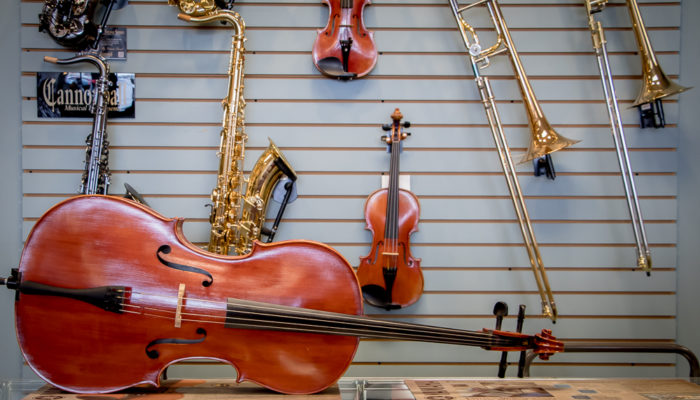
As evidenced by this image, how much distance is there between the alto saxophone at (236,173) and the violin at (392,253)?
0.48 m

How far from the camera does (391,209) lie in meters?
2.14

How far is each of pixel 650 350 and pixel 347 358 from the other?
1.44 meters

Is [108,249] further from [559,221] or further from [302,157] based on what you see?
[559,221]

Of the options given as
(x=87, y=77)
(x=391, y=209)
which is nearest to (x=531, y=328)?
(x=391, y=209)

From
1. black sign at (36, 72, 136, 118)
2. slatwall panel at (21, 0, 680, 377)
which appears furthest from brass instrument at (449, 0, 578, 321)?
black sign at (36, 72, 136, 118)

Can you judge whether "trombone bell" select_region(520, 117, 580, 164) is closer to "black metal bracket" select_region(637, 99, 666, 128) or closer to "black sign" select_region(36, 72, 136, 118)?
"black metal bracket" select_region(637, 99, 666, 128)

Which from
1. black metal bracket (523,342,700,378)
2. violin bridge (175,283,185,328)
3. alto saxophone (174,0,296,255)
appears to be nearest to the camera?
violin bridge (175,283,185,328)

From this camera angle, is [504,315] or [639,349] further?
[639,349]

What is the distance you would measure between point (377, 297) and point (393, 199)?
0.48 metres

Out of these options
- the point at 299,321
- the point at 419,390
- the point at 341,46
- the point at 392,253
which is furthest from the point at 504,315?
the point at 341,46

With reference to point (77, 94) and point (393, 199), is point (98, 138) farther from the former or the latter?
point (393, 199)

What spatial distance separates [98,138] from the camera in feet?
7.29

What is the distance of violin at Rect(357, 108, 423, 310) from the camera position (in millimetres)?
2105

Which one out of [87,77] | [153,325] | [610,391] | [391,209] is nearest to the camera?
[153,325]
